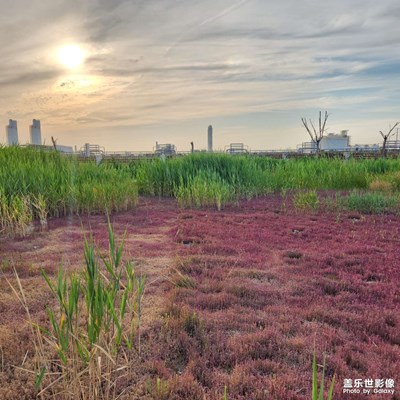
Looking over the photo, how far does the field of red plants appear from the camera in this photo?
228 cm

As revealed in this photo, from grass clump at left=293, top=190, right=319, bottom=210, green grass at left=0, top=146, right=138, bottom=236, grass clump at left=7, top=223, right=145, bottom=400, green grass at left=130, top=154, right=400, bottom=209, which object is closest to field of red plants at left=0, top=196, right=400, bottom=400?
grass clump at left=7, top=223, right=145, bottom=400

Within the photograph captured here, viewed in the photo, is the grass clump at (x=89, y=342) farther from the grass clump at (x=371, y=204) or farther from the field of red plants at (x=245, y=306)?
the grass clump at (x=371, y=204)

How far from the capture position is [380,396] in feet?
6.93

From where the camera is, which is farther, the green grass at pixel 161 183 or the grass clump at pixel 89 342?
the green grass at pixel 161 183

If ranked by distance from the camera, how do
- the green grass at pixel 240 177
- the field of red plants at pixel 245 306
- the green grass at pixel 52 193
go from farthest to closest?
the green grass at pixel 240 177
the green grass at pixel 52 193
the field of red plants at pixel 245 306

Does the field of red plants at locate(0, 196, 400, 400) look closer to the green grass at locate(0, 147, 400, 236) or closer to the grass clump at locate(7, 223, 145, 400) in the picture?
the grass clump at locate(7, 223, 145, 400)

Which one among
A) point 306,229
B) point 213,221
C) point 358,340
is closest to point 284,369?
point 358,340

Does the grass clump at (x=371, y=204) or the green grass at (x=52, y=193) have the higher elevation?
the green grass at (x=52, y=193)

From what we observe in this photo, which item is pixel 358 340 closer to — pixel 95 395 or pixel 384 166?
pixel 95 395

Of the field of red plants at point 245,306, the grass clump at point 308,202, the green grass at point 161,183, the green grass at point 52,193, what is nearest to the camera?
the field of red plants at point 245,306

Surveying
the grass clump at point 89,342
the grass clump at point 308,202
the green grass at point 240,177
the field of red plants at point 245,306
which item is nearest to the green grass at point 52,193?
the field of red plants at point 245,306

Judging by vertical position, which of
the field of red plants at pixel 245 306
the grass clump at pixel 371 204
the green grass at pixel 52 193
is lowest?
the field of red plants at pixel 245 306

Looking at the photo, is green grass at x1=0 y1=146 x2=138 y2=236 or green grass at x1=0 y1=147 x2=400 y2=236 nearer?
green grass at x1=0 y1=146 x2=138 y2=236

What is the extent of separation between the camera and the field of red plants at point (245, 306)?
2283mm
